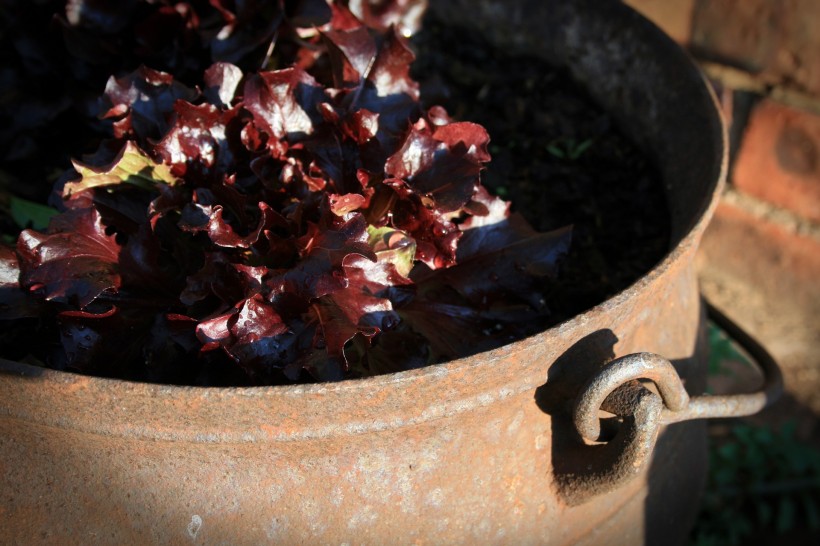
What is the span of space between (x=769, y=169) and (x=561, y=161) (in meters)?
1.18

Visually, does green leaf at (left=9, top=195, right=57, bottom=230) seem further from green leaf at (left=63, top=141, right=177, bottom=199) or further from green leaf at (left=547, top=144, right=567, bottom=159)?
green leaf at (left=547, top=144, right=567, bottom=159)

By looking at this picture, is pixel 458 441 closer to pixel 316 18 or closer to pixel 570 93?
pixel 316 18

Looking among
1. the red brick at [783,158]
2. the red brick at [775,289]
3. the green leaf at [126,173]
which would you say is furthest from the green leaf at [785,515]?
the green leaf at [126,173]

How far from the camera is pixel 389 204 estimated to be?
1.05 meters

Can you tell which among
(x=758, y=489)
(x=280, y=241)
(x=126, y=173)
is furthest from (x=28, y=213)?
(x=758, y=489)

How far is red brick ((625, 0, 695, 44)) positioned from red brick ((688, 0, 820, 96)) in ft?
0.07

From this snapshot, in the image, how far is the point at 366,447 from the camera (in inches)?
34.7

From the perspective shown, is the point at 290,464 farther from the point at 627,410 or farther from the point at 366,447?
the point at 627,410

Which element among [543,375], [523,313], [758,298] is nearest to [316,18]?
[523,313]

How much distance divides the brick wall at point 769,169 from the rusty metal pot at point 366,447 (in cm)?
147

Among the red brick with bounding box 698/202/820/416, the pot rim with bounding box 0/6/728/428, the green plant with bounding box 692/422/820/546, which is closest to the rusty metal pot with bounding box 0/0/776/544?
the pot rim with bounding box 0/6/728/428

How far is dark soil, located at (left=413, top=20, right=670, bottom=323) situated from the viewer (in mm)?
1375

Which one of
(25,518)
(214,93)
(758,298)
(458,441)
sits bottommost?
(758,298)

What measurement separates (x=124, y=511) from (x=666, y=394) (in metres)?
0.60
